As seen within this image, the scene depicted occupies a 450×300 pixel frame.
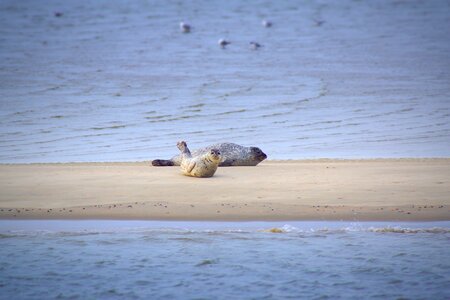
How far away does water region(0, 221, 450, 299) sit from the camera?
6.21 meters

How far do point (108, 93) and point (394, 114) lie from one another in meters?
7.23

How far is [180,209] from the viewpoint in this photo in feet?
27.7

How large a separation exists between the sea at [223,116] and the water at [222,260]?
0.02 meters

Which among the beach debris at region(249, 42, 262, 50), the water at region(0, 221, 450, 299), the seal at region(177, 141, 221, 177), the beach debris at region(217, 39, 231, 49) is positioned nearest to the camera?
the water at region(0, 221, 450, 299)

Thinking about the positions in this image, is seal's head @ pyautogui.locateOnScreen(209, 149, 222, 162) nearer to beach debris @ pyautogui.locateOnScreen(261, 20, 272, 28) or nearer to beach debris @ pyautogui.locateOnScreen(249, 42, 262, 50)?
beach debris @ pyautogui.locateOnScreen(249, 42, 262, 50)

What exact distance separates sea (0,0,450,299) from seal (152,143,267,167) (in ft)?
4.49

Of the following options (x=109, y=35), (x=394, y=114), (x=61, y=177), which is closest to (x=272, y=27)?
(x=109, y=35)

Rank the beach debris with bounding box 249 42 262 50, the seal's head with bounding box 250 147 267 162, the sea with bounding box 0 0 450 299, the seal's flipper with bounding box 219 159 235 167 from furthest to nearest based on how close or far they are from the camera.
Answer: the beach debris with bounding box 249 42 262 50, the seal's flipper with bounding box 219 159 235 167, the seal's head with bounding box 250 147 267 162, the sea with bounding box 0 0 450 299

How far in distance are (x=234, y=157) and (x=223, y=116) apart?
705cm

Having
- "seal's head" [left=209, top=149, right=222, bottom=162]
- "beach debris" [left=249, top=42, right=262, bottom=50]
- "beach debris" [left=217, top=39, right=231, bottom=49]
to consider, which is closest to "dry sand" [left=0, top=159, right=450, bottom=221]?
"seal's head" [left=209, top=149, right=222, bottom=162]

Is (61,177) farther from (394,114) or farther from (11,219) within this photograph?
(394,114)

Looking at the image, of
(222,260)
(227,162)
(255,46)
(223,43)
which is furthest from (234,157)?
(223,43)

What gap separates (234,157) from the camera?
449 inches

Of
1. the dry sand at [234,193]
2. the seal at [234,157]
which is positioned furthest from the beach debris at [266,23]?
the dry sand at [234,193]
